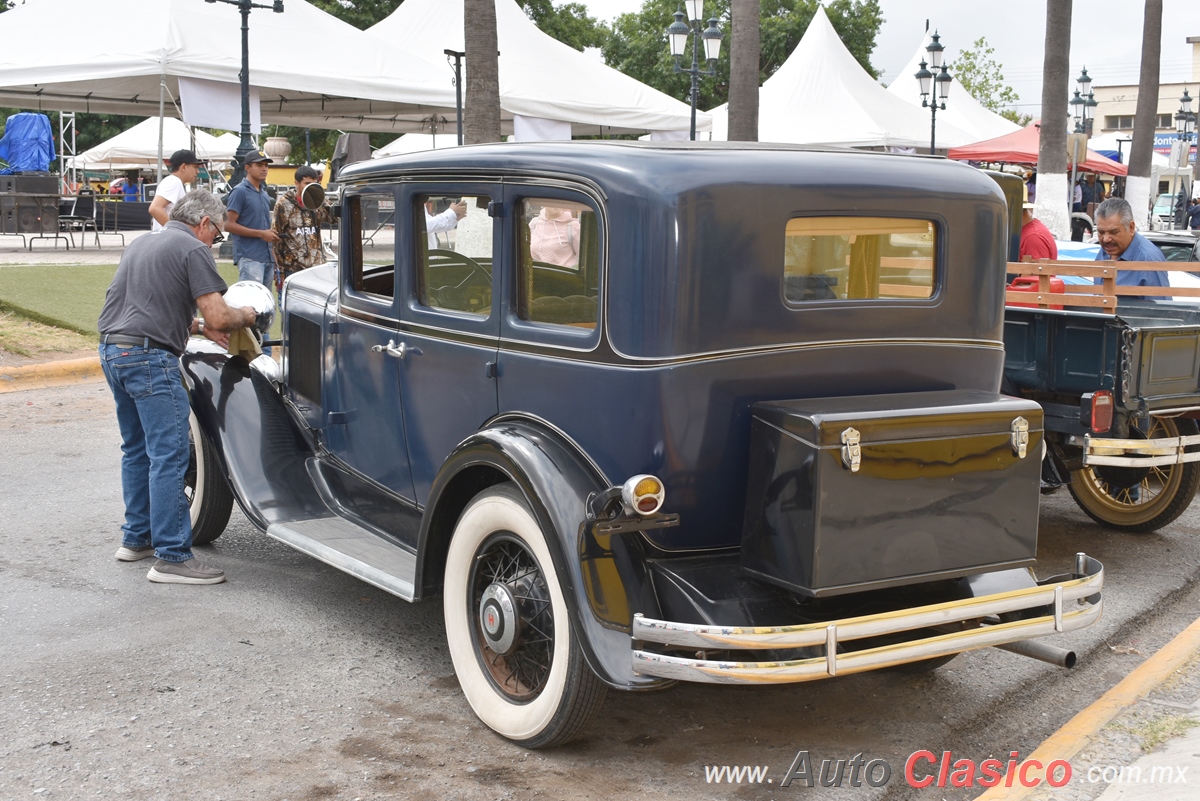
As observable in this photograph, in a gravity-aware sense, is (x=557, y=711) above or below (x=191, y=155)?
below

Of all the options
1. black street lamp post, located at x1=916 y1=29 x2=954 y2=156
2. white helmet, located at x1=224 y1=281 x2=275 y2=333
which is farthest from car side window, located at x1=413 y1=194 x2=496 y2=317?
black street lamp post, located at x1=916 y1=29 x2=954 y2=156

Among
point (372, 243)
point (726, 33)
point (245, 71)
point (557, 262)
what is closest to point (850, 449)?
point (557, 262)

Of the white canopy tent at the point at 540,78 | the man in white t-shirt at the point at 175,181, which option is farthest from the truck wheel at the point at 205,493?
the white canopy tent at the point at 540,78

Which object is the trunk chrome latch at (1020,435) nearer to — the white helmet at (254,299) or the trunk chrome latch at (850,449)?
the trunk chrome latch at (850,449)

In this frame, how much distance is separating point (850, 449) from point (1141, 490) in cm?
404

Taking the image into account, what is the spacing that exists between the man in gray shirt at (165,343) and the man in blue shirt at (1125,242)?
5230 mm

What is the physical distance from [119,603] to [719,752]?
2704mm

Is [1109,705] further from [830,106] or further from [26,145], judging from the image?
[26,145]

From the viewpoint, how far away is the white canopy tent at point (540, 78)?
60.4 ft

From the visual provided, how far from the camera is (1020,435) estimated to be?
11.2ft

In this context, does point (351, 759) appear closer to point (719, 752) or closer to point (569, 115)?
point (719, 752)

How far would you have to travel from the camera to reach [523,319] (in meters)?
3.84

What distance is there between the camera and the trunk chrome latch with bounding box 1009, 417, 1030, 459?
3420 millimetres

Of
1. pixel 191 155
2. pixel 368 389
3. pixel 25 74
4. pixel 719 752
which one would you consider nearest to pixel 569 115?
pixel 25 74
